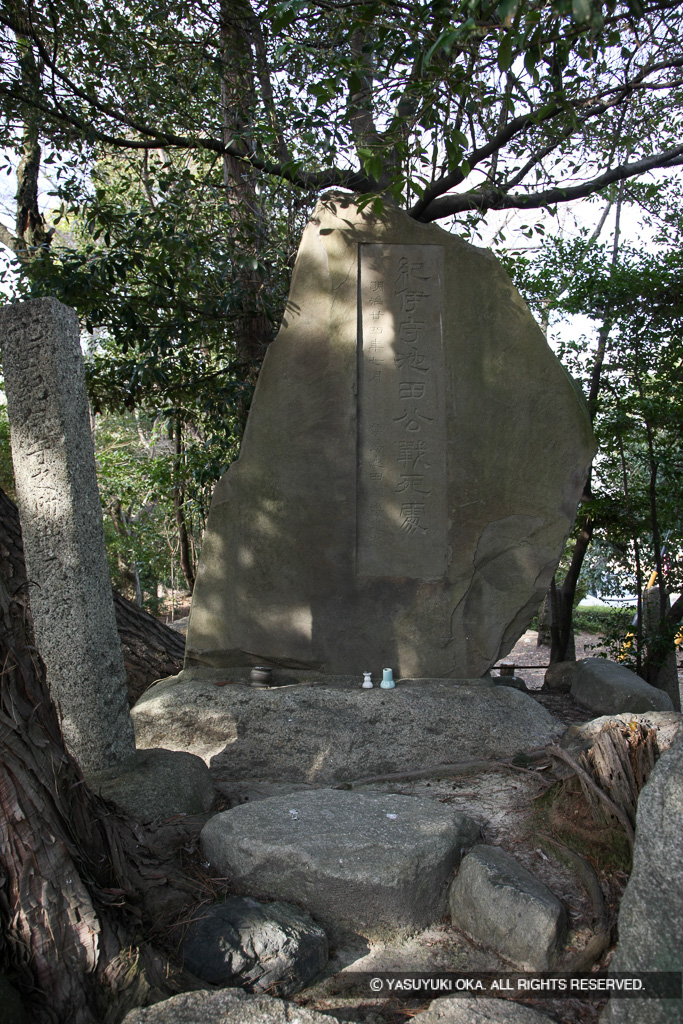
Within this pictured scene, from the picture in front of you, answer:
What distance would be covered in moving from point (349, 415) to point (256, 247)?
2.04 m

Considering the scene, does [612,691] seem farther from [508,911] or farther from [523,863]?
[508,911]

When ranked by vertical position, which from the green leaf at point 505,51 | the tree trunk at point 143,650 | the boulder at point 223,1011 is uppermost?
the green leaf at point 505,51

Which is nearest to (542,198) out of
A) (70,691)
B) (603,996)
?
(70,691)

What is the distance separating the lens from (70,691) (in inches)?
127

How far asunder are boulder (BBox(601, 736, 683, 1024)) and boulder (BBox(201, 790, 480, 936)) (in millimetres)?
809

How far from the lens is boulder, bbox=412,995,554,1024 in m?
2.01

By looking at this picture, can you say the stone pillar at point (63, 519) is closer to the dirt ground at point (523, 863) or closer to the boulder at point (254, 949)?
the boulder at point (254, 949)

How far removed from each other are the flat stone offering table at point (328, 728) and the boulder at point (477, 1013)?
167 centimetres

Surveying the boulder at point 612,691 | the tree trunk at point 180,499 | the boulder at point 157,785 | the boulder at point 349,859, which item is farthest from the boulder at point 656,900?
the tree trunk at point 180,499

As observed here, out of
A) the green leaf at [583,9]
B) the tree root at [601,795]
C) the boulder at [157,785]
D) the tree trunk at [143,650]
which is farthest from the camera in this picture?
the tree trunk at [143,650]

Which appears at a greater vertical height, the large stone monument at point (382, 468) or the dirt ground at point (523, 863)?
the large stone monument at point (382, 468)

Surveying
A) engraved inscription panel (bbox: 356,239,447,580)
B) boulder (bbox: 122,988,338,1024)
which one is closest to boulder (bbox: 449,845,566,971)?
boulder (bbox: 122,988,338,1024)

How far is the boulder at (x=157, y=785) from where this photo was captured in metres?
3.01

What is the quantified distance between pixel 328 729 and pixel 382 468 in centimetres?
147
